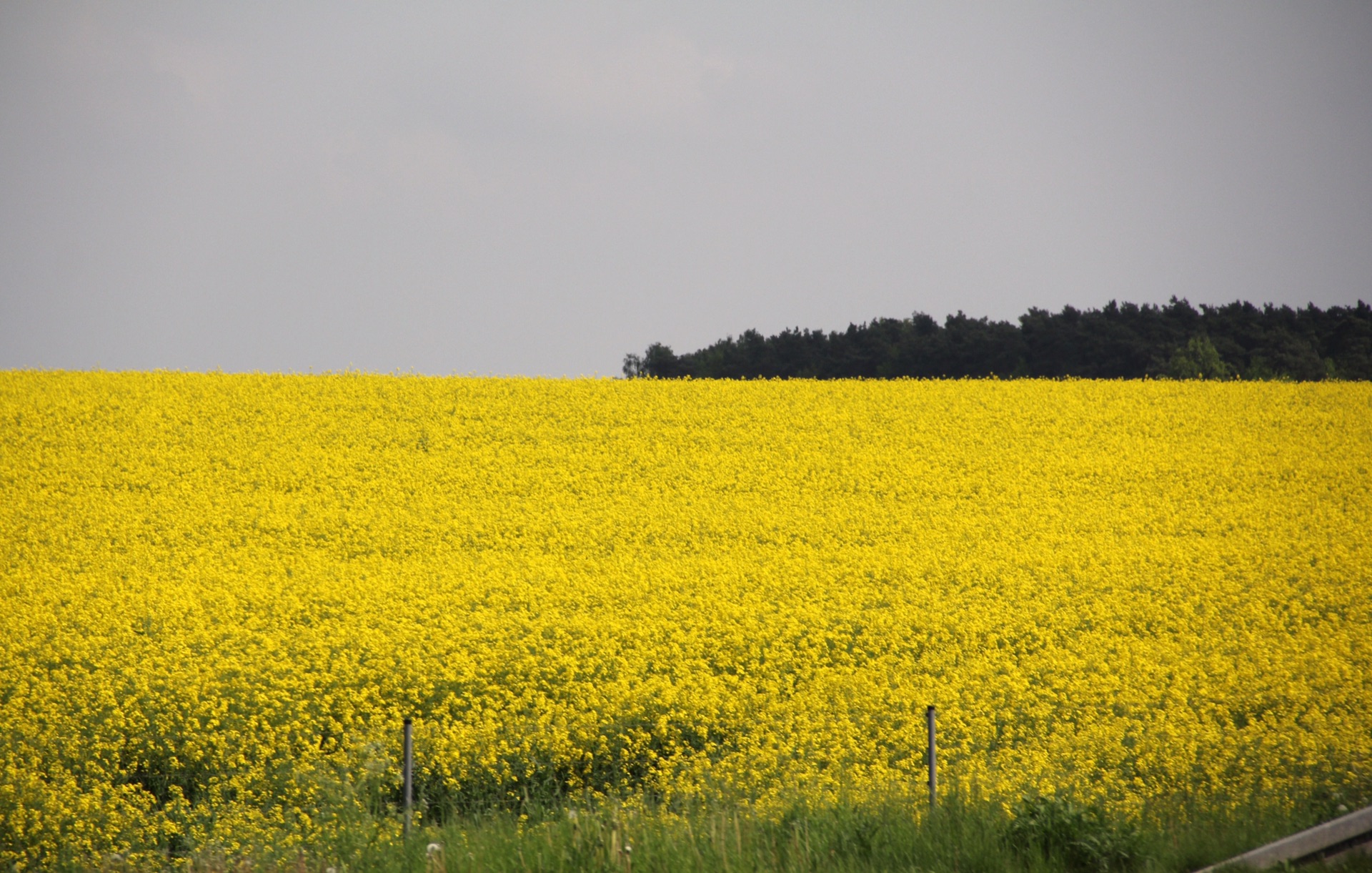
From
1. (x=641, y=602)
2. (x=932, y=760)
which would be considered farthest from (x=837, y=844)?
(x=641, y=602)

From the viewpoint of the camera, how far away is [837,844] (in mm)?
5574

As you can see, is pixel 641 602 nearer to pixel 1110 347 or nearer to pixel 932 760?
pixel 932 760

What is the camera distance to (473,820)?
742 cm

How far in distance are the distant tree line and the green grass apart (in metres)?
36.0

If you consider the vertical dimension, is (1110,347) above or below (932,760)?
above

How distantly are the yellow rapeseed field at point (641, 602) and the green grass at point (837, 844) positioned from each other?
925mm

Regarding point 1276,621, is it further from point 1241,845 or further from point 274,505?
point 274,505

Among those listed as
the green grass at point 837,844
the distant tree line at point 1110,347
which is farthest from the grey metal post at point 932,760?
the distant tree line at point 1110,347

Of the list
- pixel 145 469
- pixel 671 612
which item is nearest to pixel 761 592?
pixel 671 612

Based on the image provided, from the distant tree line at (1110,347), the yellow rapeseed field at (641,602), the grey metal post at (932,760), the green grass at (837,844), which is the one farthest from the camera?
the distant tree line at (1110,347)

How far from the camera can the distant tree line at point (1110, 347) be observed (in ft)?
138

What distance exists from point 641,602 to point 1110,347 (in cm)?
3593

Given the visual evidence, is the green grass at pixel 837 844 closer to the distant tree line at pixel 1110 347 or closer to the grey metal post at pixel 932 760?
the grey metal post at pixel 932 760

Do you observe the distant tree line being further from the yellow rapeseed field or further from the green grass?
the green grass
